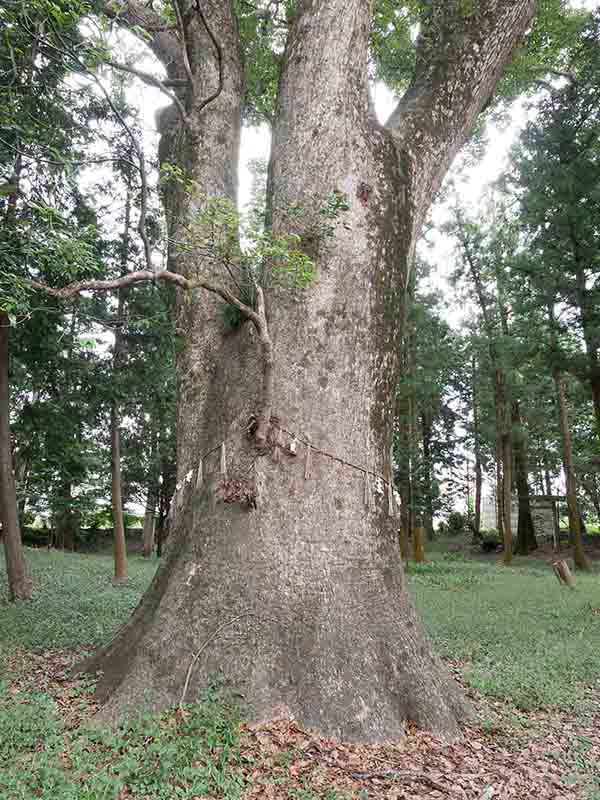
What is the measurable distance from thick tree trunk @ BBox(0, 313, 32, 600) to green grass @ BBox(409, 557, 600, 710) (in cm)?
577

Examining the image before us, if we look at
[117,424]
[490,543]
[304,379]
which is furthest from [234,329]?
[490,543]

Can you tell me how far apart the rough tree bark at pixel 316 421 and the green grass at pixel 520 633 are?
114 cm

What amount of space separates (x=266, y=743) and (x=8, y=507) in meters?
6.38

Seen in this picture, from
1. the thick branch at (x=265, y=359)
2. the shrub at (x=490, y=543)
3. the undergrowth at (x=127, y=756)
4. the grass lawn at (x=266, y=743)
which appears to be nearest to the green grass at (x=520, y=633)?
the grass lawn at (x=266, y=743)

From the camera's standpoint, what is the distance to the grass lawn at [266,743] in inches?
111

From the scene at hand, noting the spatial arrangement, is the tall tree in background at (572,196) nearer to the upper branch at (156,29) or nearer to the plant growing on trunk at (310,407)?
the plant growing on trunk at (310,407)

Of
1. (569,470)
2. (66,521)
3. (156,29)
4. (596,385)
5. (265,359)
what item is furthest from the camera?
(66,521)

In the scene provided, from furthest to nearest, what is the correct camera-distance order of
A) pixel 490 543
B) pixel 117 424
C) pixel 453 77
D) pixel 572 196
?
pixel 490 543 < pixel 117 424 < pixel 572 196 < pixel 453 77

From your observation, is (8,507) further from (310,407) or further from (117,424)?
(310,407)

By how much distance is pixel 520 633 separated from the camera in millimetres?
6754

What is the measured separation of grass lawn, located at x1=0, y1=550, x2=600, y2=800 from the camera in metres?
2.82

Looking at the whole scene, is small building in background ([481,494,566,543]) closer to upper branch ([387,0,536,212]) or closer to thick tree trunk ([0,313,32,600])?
thick tree trunk ([0,313,32,600])

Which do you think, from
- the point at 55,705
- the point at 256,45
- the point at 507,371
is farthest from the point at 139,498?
the point at 55,705

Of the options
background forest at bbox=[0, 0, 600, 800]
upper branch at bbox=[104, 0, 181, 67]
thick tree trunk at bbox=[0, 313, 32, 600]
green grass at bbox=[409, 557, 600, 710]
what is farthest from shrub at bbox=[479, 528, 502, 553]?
upper branch at bbox=[104, 0, 181, 67]
